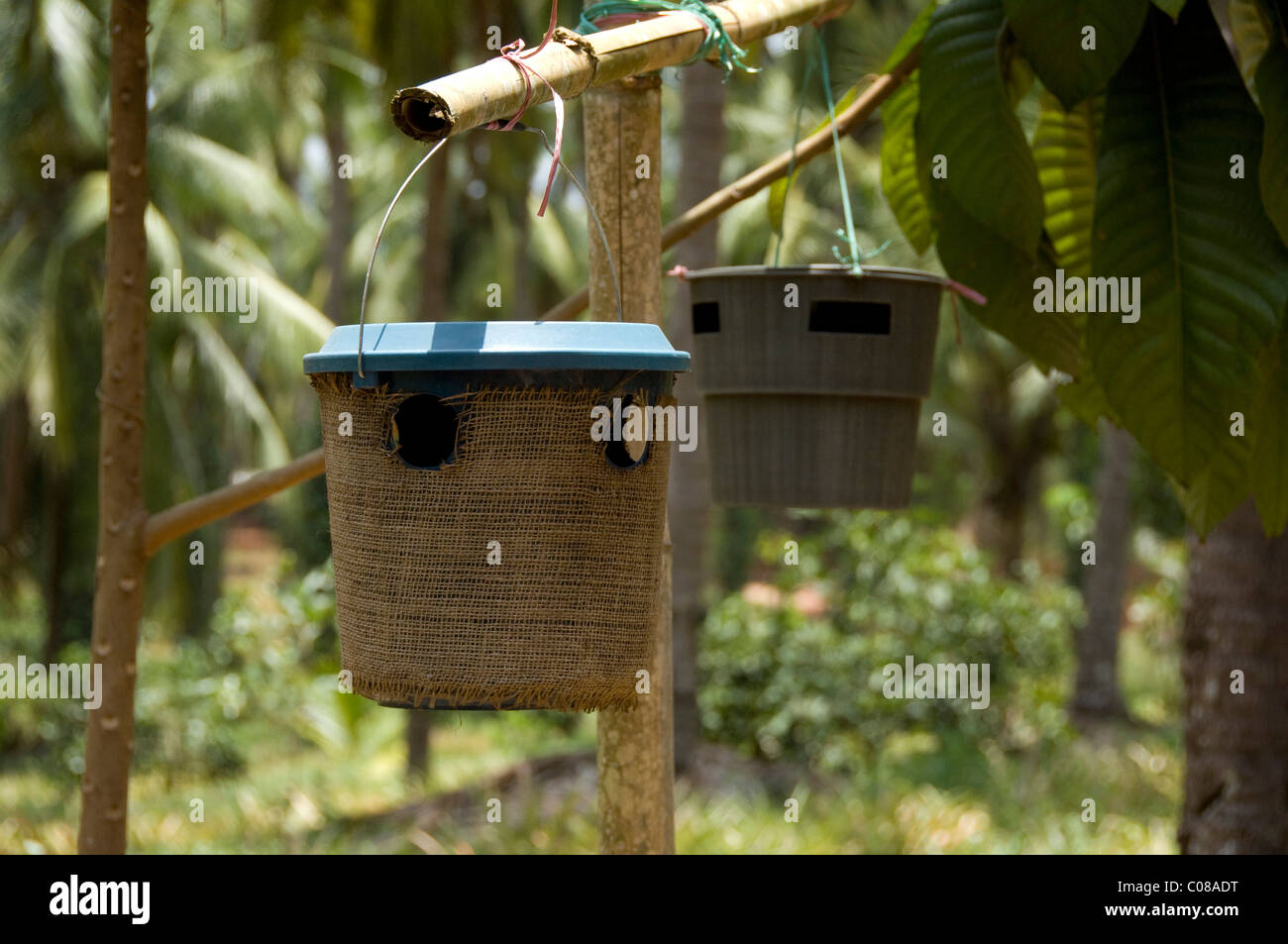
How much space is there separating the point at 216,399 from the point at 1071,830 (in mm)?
9494

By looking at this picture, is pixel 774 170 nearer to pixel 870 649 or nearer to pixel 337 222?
pixel 870 649

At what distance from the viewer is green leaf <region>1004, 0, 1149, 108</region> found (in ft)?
7.14

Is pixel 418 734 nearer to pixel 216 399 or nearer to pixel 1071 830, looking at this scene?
pixel 1071 830

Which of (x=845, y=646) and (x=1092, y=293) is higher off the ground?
(x=1092, y=293)

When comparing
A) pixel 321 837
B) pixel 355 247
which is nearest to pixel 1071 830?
pixel 321 837

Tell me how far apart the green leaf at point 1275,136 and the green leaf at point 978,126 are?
1.22 feet

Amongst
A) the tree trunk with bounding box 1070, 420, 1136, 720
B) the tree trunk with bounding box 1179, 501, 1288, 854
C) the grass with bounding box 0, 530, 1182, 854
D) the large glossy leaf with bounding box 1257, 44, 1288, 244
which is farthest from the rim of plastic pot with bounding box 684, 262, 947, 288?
the tree trunk with bounding box 1070, 420, 1136, 720

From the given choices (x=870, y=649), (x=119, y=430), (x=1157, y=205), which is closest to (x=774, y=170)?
(x=1157, y=205)

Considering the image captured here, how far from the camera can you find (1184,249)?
229cm

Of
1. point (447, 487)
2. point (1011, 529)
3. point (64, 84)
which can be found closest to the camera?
point (447, 487)

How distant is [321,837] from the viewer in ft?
24.4

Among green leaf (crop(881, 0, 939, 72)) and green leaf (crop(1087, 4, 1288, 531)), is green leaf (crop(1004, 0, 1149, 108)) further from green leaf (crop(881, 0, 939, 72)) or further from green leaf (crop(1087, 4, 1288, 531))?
green leaf (crop(881, 0, 939, 72))

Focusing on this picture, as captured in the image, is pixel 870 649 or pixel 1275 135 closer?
pixel 1275 135

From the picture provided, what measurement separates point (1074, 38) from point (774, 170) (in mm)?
652
